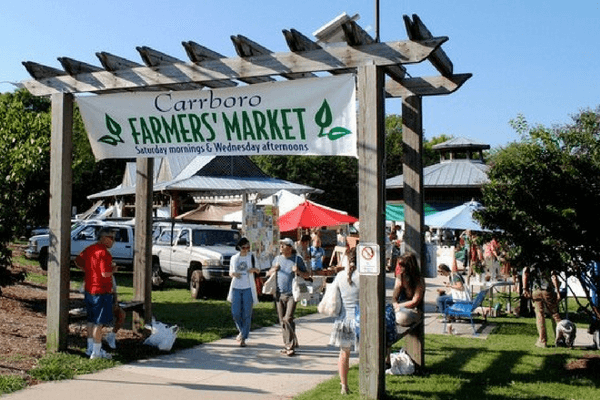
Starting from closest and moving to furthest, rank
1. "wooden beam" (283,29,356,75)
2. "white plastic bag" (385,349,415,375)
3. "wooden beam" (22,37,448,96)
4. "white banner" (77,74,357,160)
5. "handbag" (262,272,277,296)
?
"wooden beam" (22,37,448,96)
"wooden beam" (283,29,356,75)
"white banner" (77,74,357,160)
"white plastic bag" (385,349,415,375)
"handbag" (262,272,277,296)

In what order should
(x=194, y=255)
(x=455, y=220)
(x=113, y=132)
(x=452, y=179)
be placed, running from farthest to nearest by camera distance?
(x=452, y=179)
(x=194, y=255)
(x=455, y=220)
(x=113, y=132)

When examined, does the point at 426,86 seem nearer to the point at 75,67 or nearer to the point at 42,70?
the point at 75,67

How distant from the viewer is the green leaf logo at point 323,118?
822 centimetres

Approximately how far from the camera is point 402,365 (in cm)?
906

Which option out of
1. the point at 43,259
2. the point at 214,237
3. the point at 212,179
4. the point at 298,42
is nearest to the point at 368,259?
the point at 298,42

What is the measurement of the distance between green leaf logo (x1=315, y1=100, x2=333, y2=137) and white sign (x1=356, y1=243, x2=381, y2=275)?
160cm

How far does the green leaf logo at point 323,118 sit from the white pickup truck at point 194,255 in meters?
10.3

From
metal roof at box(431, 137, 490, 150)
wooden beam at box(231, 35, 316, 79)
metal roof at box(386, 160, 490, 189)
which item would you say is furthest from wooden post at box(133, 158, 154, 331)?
metal roof at box(431, 137, 490, 150)

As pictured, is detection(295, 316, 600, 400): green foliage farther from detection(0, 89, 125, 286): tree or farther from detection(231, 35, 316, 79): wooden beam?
detection(0, 89, 125, 286): tree

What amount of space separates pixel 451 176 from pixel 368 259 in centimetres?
4110

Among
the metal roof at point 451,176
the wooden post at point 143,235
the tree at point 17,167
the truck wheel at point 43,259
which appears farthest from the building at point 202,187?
the wooden post at point 143,235

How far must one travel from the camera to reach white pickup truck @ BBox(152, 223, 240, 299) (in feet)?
59.3

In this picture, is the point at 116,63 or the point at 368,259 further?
the point at 116,63

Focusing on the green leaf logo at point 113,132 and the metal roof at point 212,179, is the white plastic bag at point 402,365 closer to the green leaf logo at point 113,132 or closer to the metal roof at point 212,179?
the green leaf logo at point 113,132
